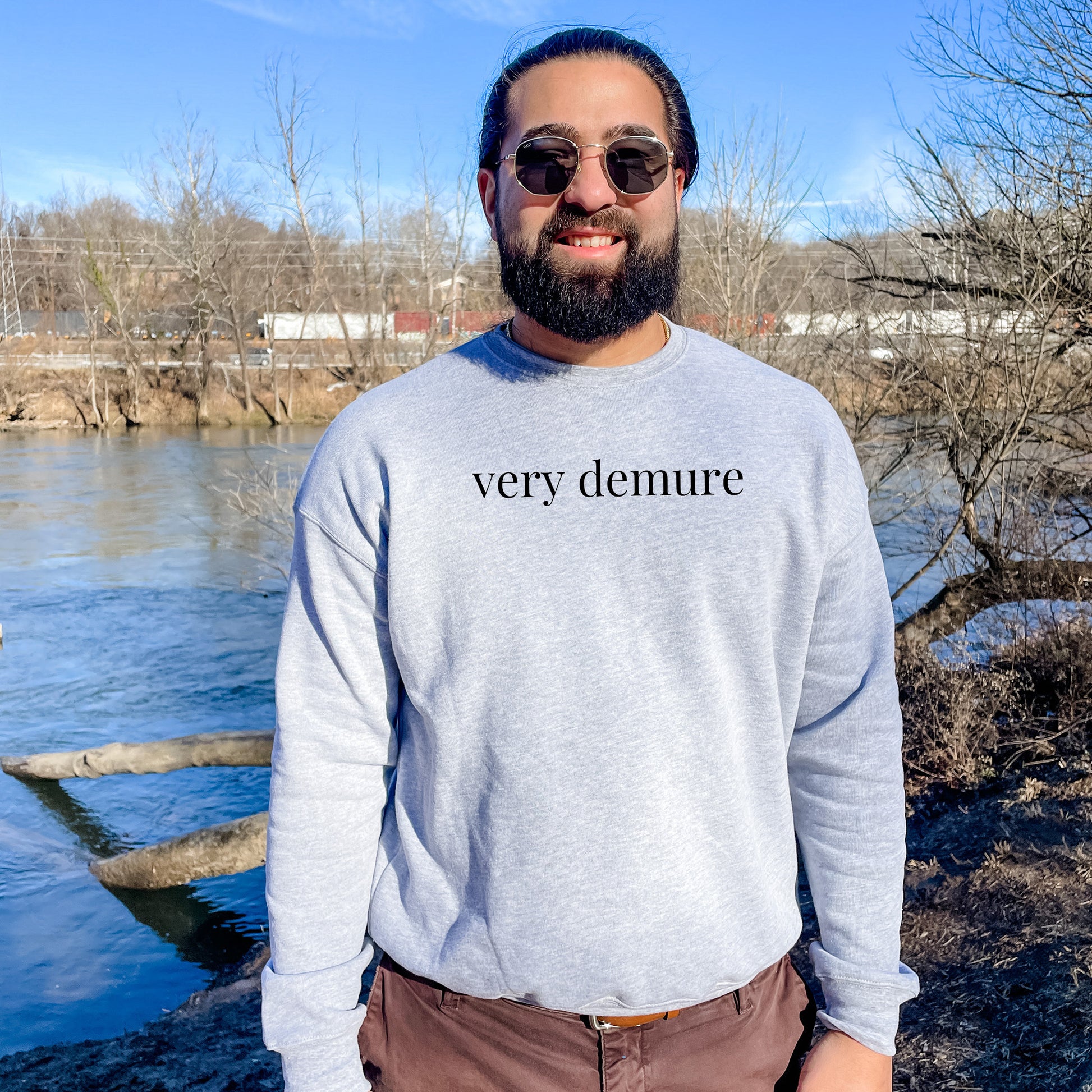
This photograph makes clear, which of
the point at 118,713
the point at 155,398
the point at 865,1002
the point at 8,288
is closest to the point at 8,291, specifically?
the point at 8,288

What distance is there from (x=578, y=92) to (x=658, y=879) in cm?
111

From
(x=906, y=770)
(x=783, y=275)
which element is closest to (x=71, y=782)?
(x=906, y=770)

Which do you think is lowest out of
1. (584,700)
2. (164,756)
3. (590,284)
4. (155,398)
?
(164,756)

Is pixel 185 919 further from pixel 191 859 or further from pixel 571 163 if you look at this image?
pixel 571 163

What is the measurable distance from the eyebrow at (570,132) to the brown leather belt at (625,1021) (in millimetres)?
1225

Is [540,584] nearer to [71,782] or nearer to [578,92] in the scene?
[578,92]

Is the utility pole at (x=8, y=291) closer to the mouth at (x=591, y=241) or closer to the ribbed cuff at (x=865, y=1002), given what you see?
the mouth at (x=591, y=241)

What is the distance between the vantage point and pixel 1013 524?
895 cm

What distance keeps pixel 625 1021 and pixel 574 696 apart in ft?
1.49

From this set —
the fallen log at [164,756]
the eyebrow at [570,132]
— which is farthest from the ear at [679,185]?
the fallen log at [164,756]

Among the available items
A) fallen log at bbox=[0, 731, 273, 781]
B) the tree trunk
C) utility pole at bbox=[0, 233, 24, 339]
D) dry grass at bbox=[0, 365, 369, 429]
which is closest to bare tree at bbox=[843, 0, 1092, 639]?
the tree trunk

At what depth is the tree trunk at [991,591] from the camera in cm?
841

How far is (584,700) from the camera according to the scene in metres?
1.34

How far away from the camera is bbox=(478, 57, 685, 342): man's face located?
1.44m
